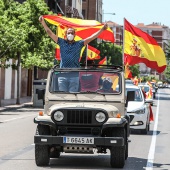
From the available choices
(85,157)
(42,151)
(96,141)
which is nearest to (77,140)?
(96,141)

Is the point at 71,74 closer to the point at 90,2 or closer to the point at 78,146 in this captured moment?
the point at 78,146

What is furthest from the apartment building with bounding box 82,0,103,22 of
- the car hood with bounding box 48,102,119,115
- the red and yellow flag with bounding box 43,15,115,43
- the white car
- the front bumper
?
the front bumper

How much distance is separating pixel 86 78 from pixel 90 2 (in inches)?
5902

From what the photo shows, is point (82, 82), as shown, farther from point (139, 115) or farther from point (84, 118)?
point (139, 115)

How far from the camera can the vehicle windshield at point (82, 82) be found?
12.7 m

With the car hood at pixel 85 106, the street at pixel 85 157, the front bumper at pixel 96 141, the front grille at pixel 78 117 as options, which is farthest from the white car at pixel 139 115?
the front bumper at pixel 96 141

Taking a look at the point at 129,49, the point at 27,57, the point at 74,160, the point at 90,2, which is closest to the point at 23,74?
the point at 27,57

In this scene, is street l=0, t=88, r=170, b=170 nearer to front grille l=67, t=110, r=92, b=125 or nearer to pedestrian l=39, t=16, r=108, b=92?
front grille l=67, t=110, r=92, b=125

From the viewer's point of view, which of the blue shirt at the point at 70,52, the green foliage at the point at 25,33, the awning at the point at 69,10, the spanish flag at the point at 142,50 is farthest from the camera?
the awning at the point at 69,10

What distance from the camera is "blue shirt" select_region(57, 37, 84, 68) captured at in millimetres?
12977

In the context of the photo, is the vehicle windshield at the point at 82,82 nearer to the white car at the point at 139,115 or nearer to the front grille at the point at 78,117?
the front grille at the point at 78,117

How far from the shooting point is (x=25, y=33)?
41844 millimetres

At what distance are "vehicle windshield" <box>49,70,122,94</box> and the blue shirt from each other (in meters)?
0.29

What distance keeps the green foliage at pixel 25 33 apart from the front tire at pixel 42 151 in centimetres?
2827
